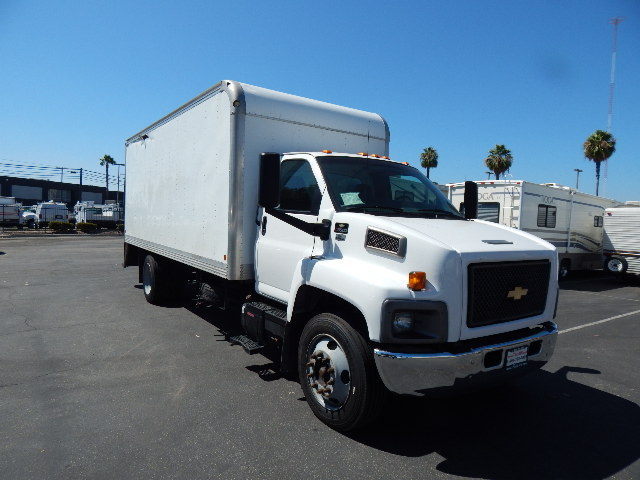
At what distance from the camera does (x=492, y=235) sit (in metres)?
3.83

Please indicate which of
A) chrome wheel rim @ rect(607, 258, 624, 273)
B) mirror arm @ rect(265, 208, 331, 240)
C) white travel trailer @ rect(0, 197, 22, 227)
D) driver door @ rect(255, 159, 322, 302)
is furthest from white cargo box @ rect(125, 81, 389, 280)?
white travel trailer @ rect(0, 197, 22, 227)

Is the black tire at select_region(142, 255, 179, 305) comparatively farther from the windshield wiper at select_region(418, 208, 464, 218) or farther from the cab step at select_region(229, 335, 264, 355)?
the windshield wiper at select_region(418, 208, 464, 218)

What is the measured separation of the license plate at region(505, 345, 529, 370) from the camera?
3438 mm


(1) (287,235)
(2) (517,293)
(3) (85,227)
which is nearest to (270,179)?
(1) (287,235)

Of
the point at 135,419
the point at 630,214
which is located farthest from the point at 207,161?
the point at 630,214

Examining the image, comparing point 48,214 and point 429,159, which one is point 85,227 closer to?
point 48,214

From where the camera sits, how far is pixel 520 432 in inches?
150

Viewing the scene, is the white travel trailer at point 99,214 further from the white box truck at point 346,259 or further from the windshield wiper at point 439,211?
the windshield wiper at point 439,211

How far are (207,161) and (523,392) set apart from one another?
4552mm

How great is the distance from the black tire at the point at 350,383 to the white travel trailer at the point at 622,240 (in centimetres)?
1485

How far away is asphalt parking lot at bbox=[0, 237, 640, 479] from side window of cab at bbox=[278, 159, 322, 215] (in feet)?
6.16

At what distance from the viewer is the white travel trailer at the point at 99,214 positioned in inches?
1592

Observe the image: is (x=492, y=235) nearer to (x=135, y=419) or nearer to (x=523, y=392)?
(x=523, y=392)

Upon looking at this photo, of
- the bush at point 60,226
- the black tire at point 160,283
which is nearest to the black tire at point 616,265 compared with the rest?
the black tire at point 160,283
